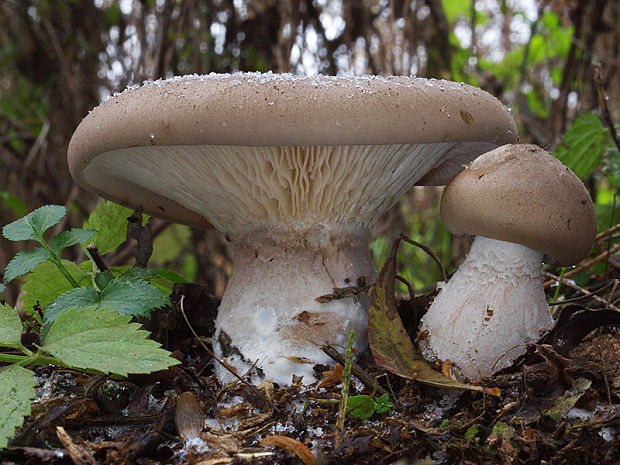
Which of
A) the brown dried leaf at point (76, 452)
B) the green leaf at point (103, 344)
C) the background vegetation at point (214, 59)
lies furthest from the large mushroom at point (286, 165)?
the background vegetation at point (214, 59)

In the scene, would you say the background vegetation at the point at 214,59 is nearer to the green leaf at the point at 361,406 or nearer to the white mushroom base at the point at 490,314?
the white mushroom base at the point at 490,314

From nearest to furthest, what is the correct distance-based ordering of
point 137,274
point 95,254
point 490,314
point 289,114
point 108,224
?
point 289,114
point 490,314
point 137,274
point 95,254
point 108,224

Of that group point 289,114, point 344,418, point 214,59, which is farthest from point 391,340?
point 214,59

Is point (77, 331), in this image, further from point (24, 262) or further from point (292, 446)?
point (292, 446)

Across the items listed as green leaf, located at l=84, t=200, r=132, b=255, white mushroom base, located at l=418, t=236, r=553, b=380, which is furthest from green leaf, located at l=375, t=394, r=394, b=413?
green leaf, located at l=84, t=200, r=132, b=255

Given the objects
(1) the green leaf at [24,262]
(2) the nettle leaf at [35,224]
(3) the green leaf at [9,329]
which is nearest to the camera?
(3) the green leaf at [9,329]

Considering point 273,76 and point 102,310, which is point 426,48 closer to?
point 273,76

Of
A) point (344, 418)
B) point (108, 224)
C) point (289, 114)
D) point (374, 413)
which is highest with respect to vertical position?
point (289, 114)

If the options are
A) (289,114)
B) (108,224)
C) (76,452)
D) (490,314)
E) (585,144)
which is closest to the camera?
(76,452)
